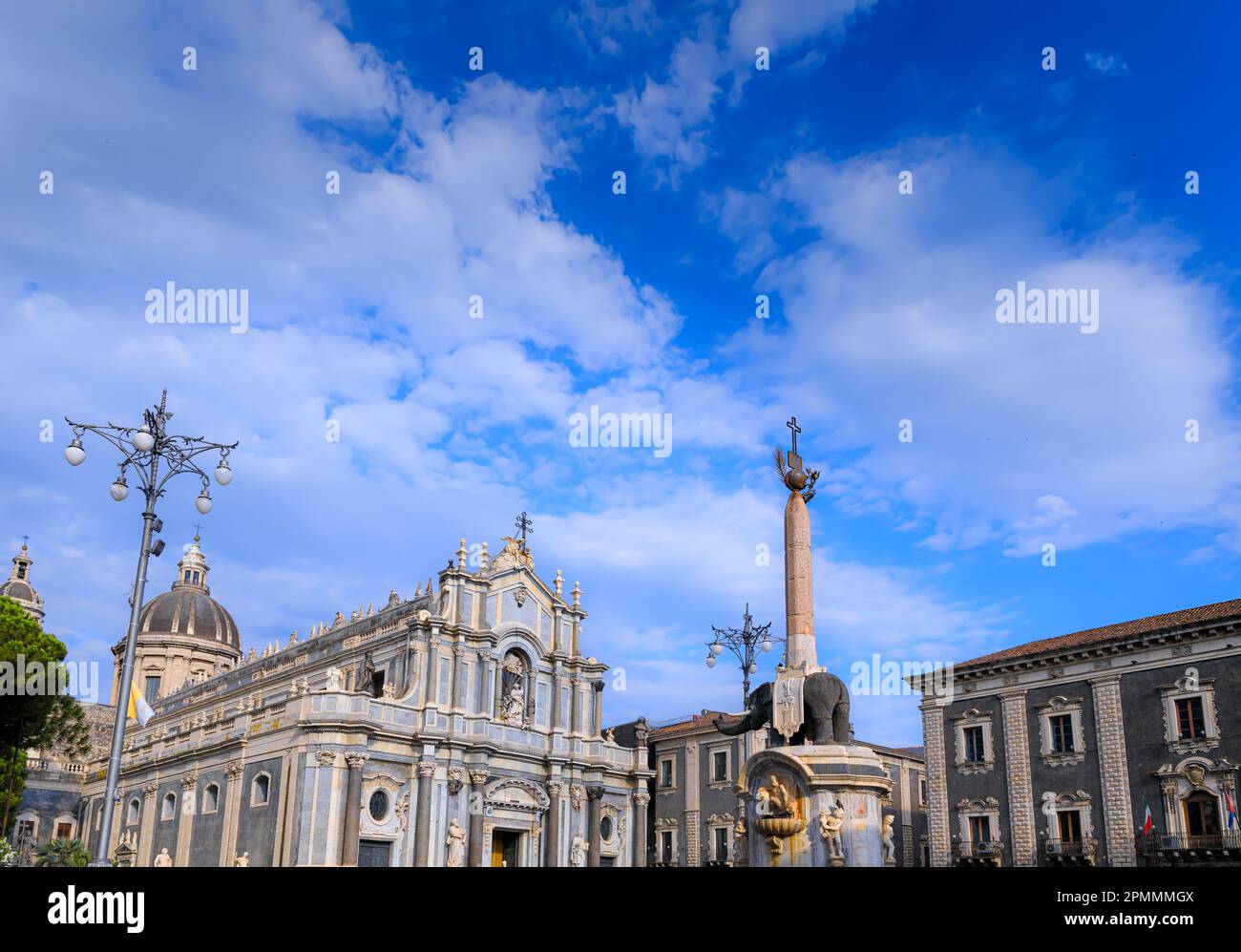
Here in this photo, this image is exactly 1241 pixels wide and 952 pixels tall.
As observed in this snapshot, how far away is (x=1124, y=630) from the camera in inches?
1560

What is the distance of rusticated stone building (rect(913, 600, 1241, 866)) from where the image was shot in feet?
116

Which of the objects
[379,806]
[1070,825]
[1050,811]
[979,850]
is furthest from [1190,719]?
[379,806]

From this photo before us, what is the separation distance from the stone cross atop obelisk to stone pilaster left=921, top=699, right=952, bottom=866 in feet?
78.1

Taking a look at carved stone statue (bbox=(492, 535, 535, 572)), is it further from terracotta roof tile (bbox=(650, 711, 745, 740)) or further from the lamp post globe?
the lamp post globe

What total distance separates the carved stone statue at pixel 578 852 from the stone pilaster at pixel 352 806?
11036 millimetres

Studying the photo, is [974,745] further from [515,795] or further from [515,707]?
[515,707]

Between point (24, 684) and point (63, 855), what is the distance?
688cm

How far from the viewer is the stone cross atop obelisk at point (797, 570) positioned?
21922 mm

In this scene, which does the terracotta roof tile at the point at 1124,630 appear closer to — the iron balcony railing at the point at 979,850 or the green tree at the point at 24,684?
the iron balcony railing at the point at 979,850

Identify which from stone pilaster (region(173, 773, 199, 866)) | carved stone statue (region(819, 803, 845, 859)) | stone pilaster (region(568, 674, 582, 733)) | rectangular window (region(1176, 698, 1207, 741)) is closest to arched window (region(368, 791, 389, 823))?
stone pilaster (region(173, 773, 199, 866))

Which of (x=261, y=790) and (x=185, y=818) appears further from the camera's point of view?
(x=185, y=818)

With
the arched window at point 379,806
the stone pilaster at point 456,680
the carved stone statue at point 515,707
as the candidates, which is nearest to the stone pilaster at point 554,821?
the carved stone statue at point 515,707
